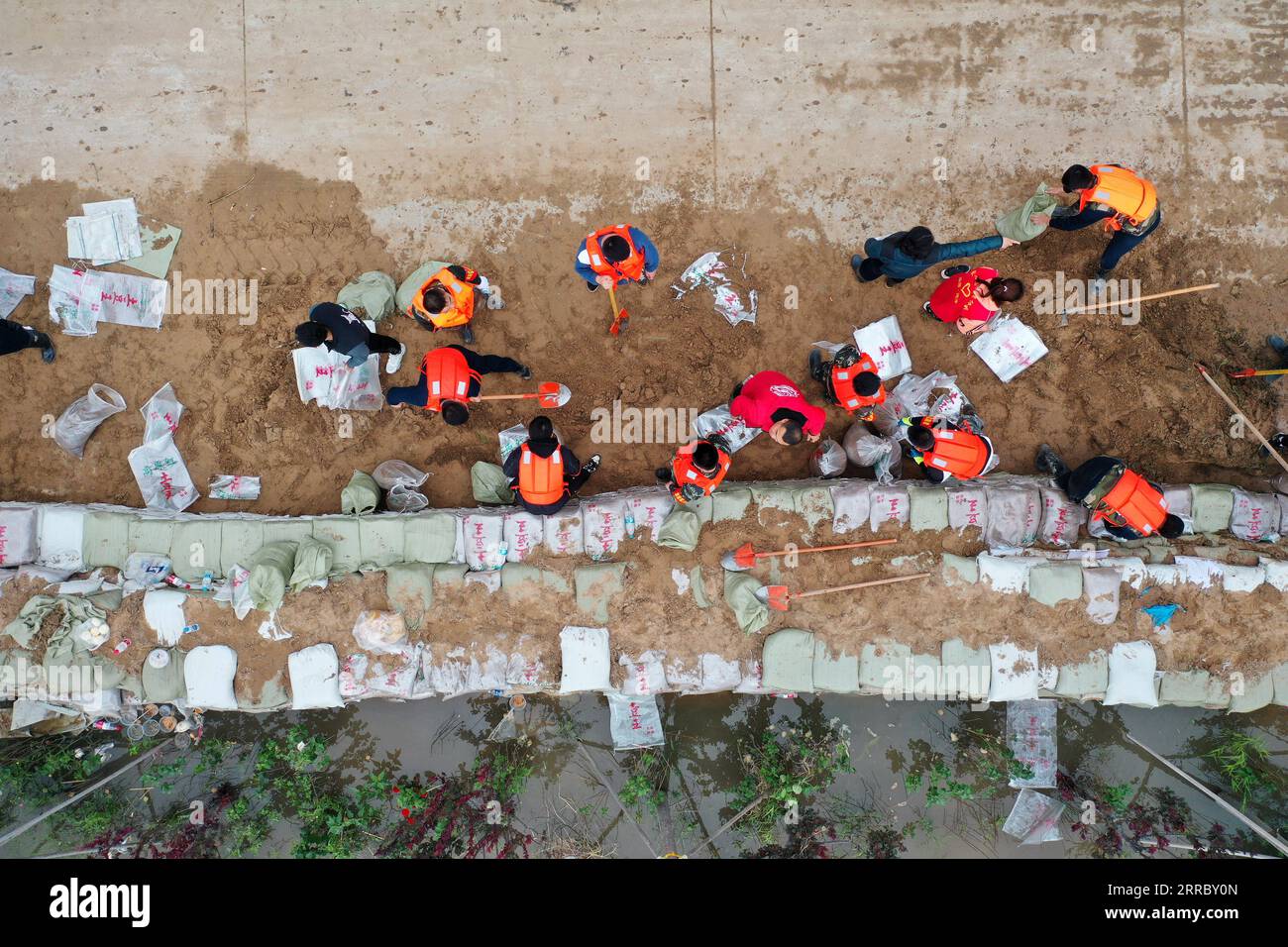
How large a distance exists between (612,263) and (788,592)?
8.98ft

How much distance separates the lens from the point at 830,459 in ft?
17.7

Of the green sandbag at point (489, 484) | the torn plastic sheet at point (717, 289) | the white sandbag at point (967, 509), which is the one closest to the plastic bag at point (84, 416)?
the green sandbag at point (489, 484)

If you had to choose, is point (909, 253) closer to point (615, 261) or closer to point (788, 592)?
point (615, 261)

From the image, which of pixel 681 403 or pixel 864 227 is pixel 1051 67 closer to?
pixel 864 227

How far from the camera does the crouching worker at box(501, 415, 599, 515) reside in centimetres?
459

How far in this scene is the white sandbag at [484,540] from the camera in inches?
201

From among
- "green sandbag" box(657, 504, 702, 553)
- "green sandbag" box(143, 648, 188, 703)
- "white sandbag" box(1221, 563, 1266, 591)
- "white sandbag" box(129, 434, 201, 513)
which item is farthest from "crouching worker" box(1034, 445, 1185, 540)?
"white sandbag" box(129, 434, 201, 513)

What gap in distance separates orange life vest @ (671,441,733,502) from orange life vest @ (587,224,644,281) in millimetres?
1405

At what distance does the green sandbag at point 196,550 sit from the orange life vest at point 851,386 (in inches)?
193

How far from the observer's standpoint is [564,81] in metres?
5.70

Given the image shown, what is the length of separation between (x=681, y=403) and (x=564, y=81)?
2.95 metres

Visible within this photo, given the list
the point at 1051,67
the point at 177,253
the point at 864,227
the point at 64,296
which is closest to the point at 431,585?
the point at 177,253

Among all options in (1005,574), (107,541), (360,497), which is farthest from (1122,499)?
(107,541)

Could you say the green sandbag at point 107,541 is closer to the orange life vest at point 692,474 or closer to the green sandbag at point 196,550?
the green sandbag at point 196,550
